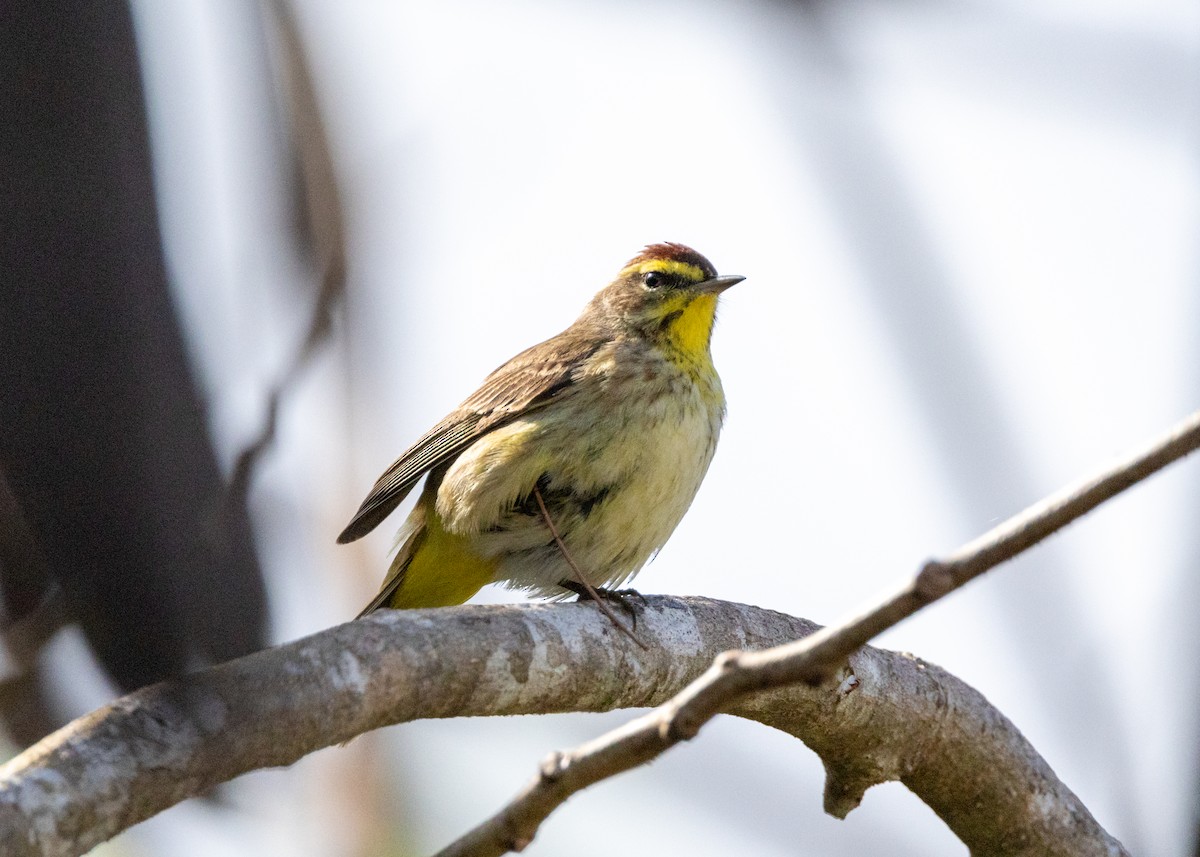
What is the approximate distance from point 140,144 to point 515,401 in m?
4.46

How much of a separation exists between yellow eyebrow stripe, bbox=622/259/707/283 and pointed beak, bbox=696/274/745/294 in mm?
→ 104

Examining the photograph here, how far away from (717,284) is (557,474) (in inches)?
65.1

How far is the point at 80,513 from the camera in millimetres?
1237

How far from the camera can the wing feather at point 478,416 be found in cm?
571

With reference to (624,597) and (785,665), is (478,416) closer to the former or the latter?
(624,597)

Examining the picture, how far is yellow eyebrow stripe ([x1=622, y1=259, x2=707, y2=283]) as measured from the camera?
667 cm

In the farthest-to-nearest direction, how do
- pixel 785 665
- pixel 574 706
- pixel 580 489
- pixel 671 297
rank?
pixel 671 297, pixel 580 489, pixel 574 706, pixel 785 665

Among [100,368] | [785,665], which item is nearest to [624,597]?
[785,665]

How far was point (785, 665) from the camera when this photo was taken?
7.05 feet

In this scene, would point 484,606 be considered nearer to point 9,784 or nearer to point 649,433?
point 9,784

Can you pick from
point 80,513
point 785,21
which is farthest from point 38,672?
point 785,21

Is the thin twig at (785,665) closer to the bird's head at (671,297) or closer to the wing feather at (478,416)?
the wing feather at (478,416)

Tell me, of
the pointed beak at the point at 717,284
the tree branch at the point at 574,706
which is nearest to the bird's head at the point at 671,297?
the pointed beak at the point at 717,284

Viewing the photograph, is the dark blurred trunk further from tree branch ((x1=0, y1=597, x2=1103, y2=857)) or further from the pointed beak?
the pointed beak
